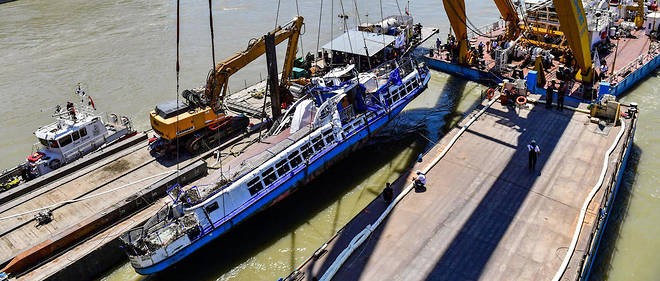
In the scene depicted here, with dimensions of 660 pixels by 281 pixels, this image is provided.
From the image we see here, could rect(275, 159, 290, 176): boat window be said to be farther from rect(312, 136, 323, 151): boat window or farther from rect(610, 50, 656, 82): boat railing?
rect(610, 50, 656, 82): boat railing

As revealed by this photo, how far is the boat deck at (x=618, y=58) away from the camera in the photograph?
1248 inches

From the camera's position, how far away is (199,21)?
56.7m

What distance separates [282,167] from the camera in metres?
21.9

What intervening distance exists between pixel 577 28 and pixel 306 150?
54.9 ft

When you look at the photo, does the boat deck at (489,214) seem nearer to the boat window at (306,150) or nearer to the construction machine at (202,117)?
the boat window at (306,150)

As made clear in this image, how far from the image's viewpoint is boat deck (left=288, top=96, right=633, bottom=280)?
632 inches

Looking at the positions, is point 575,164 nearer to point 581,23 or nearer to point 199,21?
point 581,23

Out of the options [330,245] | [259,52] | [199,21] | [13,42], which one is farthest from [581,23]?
[13,42]

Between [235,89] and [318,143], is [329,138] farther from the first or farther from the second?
[235,89]

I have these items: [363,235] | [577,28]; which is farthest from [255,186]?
[577,28]

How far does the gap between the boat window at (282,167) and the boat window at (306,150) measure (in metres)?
1.14

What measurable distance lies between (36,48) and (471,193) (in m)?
45.6

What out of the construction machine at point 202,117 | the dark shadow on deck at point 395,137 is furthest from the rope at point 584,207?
the construction machine at point 202,117

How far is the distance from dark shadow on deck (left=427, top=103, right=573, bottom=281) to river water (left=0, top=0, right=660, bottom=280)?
3.77m
